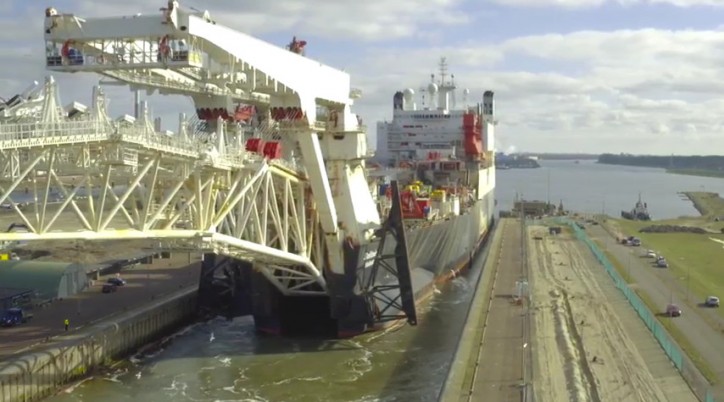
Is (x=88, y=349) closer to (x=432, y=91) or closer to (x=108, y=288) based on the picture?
(x=108, y=288)

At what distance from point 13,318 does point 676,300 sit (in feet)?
106

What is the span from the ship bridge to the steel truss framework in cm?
5

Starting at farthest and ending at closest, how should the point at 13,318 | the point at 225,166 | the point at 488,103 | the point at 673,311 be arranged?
the point at 488,103
the point at 673,311
the point at 13,318
the point at 225,166

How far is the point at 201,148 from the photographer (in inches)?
932

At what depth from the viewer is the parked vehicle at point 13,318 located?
3316cm

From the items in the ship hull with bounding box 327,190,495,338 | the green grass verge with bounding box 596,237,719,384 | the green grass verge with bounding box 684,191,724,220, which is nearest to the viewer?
the green grass verge with bounding box 596,237,719,384

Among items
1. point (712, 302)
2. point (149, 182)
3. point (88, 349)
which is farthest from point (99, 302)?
point (712, 302)

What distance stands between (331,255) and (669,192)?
577 ft

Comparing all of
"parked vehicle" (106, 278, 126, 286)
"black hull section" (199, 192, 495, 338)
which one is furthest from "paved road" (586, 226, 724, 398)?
"parked vehicle" (106, 278, 126, 286)

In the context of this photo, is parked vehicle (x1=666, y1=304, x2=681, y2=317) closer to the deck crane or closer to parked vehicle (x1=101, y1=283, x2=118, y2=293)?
the deck crane

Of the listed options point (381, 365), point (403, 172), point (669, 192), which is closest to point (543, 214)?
point (403, 172)

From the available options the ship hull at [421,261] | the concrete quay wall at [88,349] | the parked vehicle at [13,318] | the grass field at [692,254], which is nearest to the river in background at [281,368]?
the concrete quay wall at [88,349]

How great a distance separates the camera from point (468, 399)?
858 inches

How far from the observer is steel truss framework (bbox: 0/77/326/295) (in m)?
18.8
